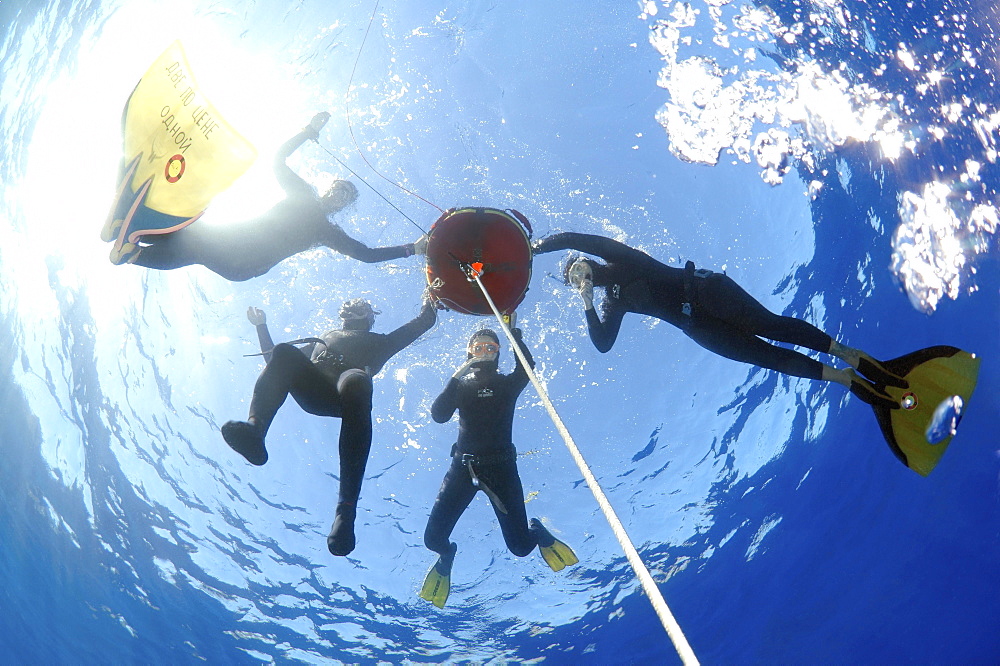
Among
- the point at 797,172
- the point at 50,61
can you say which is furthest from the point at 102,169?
the point at 797,172

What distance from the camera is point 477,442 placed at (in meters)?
6.61

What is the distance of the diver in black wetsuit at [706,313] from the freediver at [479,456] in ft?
4.34

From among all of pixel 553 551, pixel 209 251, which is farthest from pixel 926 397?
pixel 209 251

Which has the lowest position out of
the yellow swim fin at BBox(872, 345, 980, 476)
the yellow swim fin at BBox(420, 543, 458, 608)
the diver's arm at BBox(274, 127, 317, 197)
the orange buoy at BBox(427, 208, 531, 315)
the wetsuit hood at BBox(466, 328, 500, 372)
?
the yellow swim fin at BBox(872, 345, 980, 476)

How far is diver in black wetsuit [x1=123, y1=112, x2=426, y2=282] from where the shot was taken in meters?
4.88

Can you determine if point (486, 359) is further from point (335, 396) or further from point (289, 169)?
point (289, 169)

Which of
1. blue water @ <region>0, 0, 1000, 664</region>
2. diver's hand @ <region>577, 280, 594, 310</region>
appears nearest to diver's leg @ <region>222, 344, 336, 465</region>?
diver's hand @ <region>577, 280, 594, 310</region>

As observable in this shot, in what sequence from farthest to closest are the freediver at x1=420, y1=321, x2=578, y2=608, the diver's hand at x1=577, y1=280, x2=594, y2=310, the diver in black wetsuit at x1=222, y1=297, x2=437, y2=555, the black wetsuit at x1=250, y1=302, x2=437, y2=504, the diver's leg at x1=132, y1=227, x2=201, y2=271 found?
the freediver at x1=420, y1=321, x2=578, y2=608, the diver's hand at x1=577, y1=280, x2=594, y2=310, the diver's leg at x1=132, y1=227, x2=201, y2=271, the black wetsuit at x1=250, y1=302, x2=437, y2=504, the diver in black wetsuit at x1=222, y1=297, x2=437, y2=555

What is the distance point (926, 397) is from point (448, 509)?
546 cm

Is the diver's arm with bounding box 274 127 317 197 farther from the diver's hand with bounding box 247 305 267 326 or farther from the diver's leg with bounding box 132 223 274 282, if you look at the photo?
the diver's hand with bounding box 247 305 267 326

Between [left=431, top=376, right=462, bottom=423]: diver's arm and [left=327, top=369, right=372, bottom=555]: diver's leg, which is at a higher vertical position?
[left=431, top=376, right=462, bottom=423]: diver's arm

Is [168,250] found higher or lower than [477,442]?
higher

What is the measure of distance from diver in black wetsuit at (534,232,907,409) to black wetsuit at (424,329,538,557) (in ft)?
4.25

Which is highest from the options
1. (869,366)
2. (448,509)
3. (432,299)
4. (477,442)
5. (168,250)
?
(168,250)
